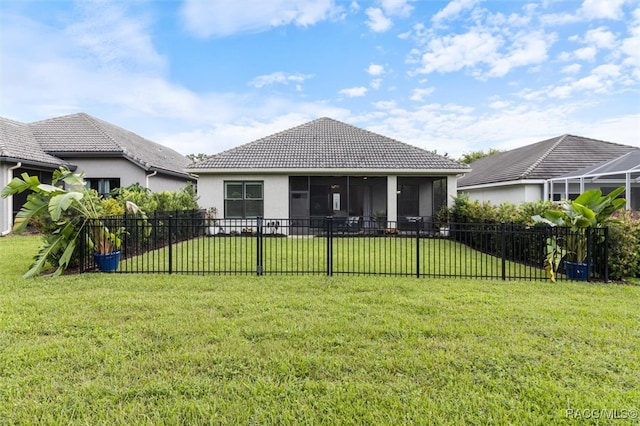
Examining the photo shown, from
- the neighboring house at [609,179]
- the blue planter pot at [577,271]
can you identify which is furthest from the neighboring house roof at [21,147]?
the neighboring house at [609,179]

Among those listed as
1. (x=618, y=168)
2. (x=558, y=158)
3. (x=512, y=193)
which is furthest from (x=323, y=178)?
(x=558, y=158)

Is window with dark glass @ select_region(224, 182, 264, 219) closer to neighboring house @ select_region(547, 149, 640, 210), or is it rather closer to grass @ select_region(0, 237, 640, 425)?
grass @ select_region(0, 237, 640, 425)

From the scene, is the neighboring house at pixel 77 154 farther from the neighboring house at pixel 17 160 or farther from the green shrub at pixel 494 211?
the green shrub at pixel 494 211

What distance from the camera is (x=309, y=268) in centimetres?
770

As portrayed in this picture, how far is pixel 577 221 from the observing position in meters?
6.97

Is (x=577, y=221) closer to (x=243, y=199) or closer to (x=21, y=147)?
(x=243, y=199)

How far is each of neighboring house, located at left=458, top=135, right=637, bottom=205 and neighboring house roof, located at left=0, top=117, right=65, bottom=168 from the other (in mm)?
21479

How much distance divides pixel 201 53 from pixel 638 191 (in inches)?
807

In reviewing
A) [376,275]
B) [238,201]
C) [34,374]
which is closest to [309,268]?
[376,275]

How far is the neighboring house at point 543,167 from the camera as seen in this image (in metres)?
15.2

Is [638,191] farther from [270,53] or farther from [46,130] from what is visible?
[46,130]

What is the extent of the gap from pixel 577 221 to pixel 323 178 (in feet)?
35.9

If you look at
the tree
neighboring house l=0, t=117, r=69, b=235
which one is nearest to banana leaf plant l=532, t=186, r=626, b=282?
neighboring house l=0, t=117, r=69, b=235

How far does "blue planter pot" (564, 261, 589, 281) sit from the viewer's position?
22.1 feet
